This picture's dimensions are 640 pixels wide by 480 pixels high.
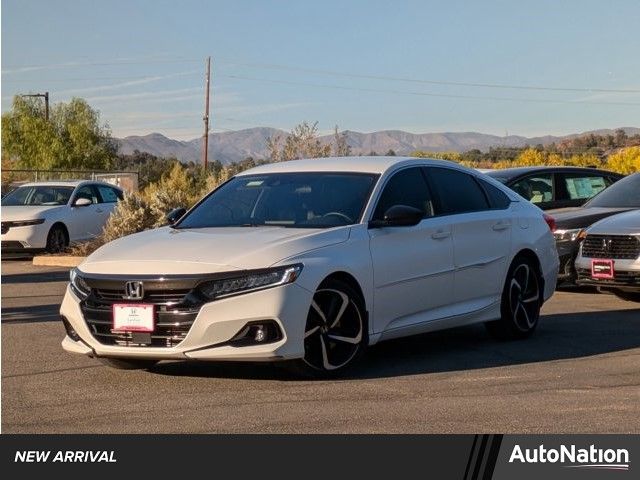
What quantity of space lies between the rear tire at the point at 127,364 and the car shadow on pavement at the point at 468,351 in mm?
89

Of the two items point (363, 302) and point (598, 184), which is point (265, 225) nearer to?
point (363, 302)

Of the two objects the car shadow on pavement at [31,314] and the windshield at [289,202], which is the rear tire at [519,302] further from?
the car shadow on pavement at [31,314]

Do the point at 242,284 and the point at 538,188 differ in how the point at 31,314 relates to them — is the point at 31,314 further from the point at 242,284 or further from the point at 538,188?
the point at 538,188

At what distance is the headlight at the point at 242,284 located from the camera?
877cm

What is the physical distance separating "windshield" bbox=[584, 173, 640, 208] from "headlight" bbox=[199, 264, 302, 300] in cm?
814

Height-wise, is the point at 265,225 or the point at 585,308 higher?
the point at 265,225

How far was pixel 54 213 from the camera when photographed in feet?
78.3

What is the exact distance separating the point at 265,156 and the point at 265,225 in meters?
26.3

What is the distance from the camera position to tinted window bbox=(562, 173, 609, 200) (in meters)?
18.3

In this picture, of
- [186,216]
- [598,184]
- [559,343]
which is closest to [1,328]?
[186,216]

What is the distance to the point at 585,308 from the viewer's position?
14242mm

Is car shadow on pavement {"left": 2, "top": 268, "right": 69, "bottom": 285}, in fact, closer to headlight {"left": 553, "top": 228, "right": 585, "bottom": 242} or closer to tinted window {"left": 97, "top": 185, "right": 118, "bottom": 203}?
tinted window {"left": 97, "top": 185, "right": 118, "bottom": 203}

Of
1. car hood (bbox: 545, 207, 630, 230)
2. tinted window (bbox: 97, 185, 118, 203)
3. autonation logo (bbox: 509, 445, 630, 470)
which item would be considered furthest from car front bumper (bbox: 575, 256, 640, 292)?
tinted window (bbox: 97, 185, 118, 203)

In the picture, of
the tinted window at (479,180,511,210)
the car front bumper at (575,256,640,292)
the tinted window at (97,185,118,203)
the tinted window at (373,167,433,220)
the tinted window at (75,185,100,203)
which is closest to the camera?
the tinted window at (373,167,433,220)
